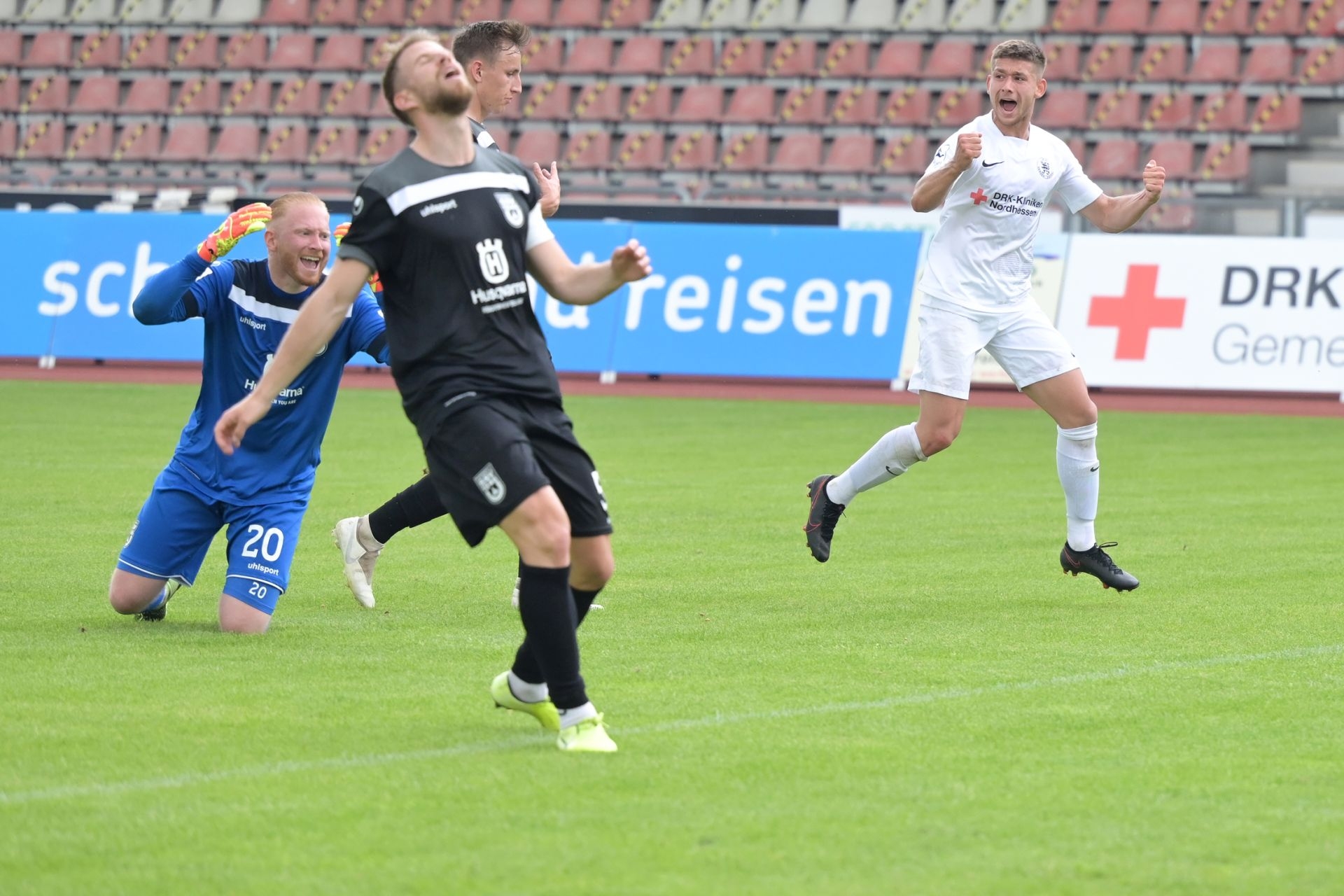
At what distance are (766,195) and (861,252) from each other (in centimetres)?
257

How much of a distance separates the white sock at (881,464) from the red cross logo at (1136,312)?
9.61 metres

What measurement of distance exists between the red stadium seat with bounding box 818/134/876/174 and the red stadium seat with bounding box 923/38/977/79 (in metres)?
1.38

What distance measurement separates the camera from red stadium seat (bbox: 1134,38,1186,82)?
2433cm

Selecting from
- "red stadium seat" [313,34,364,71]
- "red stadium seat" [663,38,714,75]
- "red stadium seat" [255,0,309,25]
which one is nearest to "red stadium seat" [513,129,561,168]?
"red stadium seat" [663,38,714,75]

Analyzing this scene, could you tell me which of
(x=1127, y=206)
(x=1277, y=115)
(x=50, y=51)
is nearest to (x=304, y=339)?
(x=1127, y=206)

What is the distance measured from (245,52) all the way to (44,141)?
319 centimetres

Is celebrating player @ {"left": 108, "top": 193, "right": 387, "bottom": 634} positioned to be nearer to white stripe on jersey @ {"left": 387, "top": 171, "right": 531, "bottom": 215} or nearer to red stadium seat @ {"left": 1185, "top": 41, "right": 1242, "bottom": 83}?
white stripe on jersey @ {"left": 387, "top": 171, "right": 531, "bottom": 215}

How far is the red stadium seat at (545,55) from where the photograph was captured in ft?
88.5

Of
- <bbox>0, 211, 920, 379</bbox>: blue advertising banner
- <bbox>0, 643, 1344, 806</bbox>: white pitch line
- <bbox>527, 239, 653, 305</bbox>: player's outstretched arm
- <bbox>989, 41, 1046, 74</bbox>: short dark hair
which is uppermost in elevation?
<bbox>989, 41, 1046, 74</bbox>: short dark hair

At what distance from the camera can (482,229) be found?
511 cm

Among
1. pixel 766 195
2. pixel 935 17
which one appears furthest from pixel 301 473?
pixel 935 17

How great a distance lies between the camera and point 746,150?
25188 mm

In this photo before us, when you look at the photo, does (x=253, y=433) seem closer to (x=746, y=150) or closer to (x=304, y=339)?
(x=304, y=339)

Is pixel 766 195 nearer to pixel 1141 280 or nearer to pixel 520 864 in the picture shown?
pixel 1141 280
